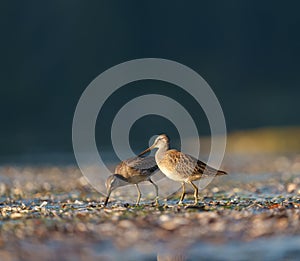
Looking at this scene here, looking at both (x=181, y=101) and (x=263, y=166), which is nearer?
(x=263, y=166)

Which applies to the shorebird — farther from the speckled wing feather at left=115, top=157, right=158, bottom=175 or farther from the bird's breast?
the bird's breast

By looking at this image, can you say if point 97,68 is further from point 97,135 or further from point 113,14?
point 97,135

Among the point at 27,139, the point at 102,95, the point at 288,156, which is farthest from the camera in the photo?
the point at 102,95

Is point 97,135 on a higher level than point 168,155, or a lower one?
higher

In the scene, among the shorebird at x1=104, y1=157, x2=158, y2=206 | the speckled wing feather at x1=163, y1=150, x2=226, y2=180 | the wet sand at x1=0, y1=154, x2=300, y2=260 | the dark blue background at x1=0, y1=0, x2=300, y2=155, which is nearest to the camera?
the wet sand at x1=0, y1=154, x2=300, y2=260

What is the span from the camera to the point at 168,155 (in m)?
14.3

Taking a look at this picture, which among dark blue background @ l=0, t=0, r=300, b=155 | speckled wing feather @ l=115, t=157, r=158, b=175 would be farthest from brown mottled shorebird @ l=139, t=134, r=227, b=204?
dark blue background @ l=0, t=0, r=300, b=155

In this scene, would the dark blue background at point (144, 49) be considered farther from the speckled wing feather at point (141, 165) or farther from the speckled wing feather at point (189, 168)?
the speckled wing feather at point (189, 168)

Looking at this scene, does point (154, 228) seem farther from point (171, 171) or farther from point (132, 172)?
point (132, 172)

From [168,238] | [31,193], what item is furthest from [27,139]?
[168,238]

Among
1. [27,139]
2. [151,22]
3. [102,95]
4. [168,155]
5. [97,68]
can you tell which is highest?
[151,22]

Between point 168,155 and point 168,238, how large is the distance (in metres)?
3.82

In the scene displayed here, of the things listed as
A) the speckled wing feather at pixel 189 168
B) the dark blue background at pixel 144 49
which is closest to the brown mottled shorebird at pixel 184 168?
the speckled wing feather at pixel 189 168

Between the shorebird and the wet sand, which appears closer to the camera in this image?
the wet sand
